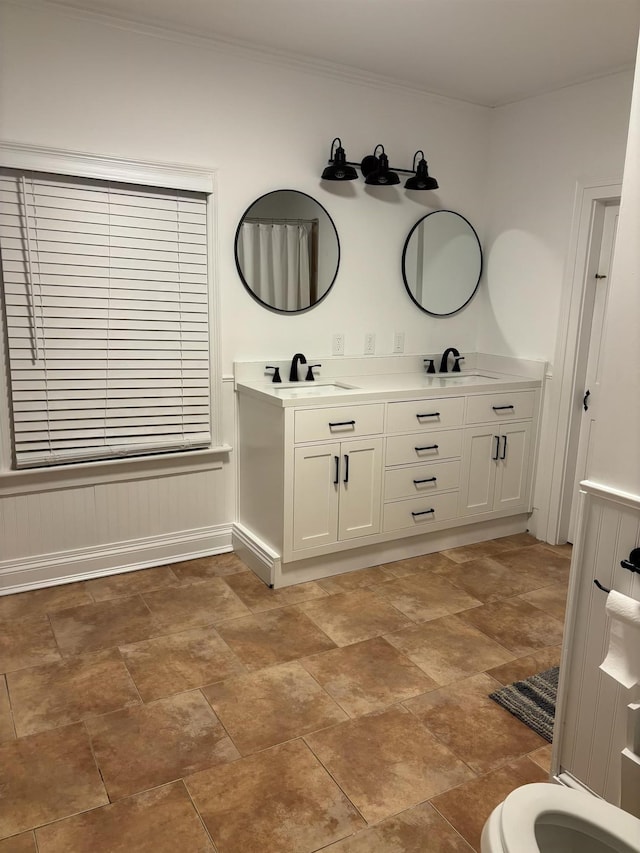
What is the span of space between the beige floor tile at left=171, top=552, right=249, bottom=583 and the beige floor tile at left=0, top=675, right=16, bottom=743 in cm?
104

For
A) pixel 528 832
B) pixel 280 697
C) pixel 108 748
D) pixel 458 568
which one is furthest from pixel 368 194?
pixel 528 832

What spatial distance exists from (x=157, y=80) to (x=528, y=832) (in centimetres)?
323

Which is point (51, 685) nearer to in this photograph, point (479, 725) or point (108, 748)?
point (108, 748)

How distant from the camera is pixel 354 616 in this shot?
9.87ft

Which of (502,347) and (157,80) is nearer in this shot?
(157,80)

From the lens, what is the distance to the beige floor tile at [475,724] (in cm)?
214

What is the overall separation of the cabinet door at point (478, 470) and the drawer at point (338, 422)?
2.13 ft

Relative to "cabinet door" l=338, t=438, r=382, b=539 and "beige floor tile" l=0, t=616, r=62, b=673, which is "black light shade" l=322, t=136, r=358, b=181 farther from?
"beige floor tile" l=0, t=616, r=62, b=673

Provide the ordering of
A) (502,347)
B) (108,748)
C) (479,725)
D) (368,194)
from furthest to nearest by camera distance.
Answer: (502,347)
(368,194)
(479,725)
(108,748)

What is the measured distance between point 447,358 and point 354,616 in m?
1.90

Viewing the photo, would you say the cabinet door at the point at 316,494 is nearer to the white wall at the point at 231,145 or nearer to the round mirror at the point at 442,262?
the white wall at the point at 231,145

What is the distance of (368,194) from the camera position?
378 cm

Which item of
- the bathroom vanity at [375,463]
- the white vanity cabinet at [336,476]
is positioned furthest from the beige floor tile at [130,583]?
the white vanity cabinet at [336,476]

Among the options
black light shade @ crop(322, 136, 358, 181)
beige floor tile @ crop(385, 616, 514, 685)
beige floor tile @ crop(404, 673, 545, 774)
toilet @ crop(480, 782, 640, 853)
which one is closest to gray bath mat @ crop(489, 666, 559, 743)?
beige floor tile @ crop(404, 673, 545, 774)
